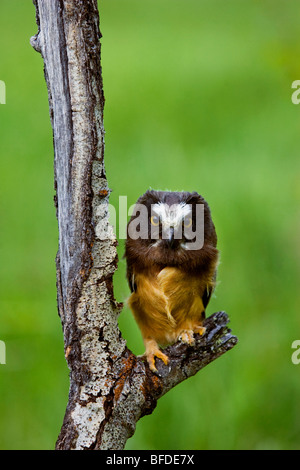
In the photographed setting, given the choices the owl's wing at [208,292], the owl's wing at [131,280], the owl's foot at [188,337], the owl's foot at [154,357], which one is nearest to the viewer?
the owl's foot at [154,357]

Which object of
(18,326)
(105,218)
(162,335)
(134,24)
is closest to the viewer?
(105,218)

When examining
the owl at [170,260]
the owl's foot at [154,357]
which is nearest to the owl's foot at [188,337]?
the owl at [170,260]

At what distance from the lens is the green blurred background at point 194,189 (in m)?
4.66

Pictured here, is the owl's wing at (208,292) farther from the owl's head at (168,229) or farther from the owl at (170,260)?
the owl's head at (168,229)

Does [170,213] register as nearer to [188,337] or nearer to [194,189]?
[188,337]

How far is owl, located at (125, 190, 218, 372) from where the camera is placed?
3.25m

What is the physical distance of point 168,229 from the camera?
3.20 metres

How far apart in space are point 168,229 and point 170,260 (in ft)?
0.56

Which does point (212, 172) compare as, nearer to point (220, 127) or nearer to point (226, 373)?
point (220, 127)

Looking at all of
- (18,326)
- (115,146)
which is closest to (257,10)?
(115,146)

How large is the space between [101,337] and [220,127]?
550 centimetres

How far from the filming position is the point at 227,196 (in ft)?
20.6

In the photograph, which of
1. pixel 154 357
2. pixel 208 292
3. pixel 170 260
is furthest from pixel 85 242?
pixel 208 292

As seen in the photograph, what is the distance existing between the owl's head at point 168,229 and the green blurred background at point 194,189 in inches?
15.7
